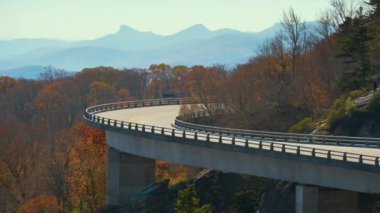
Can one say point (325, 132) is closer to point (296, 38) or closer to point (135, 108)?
point (296, 38)

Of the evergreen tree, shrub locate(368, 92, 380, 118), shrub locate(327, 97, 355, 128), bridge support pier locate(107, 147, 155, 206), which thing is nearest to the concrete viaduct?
bridge support pier locate(107, 147, 155, 206)

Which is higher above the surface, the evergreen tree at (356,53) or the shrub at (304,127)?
the evergreen tree at (356,53)

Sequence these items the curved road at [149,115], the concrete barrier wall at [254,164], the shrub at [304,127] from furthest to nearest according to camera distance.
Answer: the curved road at [149,115] → the shrub at [304,127] → the concrete barrier wall at [254,164]

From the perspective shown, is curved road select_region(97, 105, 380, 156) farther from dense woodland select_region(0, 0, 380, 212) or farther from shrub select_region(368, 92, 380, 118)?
shrub select_region(368, 92, 380, 118)

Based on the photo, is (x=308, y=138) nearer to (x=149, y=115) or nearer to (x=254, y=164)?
(x=254, y=164)

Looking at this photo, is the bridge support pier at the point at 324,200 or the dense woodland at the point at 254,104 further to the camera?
the dense woodland at the point at 254,104

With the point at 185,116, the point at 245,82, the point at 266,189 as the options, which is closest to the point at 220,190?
the point at 266,189

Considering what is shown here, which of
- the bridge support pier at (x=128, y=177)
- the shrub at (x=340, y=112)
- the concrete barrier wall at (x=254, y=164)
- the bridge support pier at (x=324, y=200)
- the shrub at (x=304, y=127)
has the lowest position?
the bridge support pier at (x=128, y=177)

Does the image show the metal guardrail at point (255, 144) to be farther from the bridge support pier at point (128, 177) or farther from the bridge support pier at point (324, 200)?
the bridge support pier at point (128, 177)

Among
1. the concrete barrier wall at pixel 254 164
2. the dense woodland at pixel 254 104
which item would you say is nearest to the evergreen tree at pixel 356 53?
the dense woodland at pixel 254 104

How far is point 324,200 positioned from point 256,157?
582 cm

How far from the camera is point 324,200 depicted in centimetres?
4541

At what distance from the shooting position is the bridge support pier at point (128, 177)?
6975cm

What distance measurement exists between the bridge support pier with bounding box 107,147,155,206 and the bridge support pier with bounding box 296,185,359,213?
26316 millimetres
